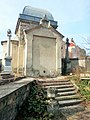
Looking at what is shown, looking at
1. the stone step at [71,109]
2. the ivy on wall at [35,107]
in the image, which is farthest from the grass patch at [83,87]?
the ivy on wall at [35,107]

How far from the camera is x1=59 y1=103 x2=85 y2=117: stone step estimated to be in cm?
737

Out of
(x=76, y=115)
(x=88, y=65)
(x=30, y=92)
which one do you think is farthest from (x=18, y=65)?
(x=76, y=115)

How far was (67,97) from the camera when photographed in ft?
29.8

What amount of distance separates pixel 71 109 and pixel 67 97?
4.03ft

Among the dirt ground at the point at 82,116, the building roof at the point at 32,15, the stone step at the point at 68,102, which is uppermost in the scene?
the building roof at the point at 32,15

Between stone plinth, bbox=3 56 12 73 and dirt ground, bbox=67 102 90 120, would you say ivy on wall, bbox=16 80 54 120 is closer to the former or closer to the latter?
dirt ground, bbox=67 102 90 120

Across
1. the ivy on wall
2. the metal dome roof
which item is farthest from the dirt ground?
the metal dome roof

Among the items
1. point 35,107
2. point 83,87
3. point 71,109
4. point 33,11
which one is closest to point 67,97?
point 71,109

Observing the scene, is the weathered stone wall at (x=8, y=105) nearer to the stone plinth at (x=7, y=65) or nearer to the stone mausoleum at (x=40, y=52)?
the stone plinth at (x=7, y=65)

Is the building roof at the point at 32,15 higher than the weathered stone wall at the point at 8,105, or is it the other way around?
the building roof at the point at 32,15

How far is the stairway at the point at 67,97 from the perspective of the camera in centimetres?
788

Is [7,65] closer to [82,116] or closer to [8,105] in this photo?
[82,116]

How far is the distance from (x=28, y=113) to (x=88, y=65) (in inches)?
549

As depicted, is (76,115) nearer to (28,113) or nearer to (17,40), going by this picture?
(28,113)
